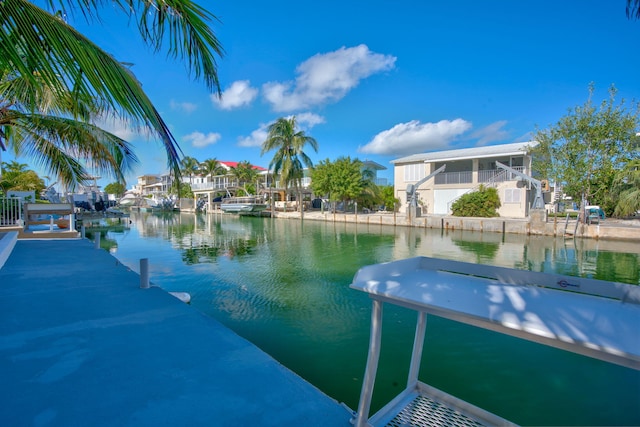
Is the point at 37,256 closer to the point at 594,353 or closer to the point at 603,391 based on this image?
the point at 594,353

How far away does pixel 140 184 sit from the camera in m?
87.9

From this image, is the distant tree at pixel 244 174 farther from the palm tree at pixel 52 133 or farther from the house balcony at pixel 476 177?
the palm tree at pixel 52 133

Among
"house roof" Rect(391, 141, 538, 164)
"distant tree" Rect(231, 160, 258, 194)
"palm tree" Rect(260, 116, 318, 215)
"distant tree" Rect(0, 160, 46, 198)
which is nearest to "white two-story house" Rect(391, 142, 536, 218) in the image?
"house roof" Rect(391, 141, 538, 164)

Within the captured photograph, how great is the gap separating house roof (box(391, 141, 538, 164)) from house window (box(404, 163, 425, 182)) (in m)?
0.51

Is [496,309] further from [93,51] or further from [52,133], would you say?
[52,133]

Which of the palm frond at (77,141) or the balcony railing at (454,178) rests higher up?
the balcony railing at (454,178)

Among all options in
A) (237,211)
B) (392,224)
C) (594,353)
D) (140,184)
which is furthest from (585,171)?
(140,184)

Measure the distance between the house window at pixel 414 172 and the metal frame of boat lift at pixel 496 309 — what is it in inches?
1170

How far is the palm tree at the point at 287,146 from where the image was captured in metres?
34.4

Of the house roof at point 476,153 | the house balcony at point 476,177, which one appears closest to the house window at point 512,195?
the house balcony at point 476,177

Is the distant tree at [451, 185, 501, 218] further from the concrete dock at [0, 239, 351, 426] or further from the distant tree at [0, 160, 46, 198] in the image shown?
the distant tree at [0, 160, 46, 198]

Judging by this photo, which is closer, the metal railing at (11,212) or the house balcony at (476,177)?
the metal railing at (11,212)

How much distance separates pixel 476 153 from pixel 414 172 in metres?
5.63

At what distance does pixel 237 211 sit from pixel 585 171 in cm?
3357
